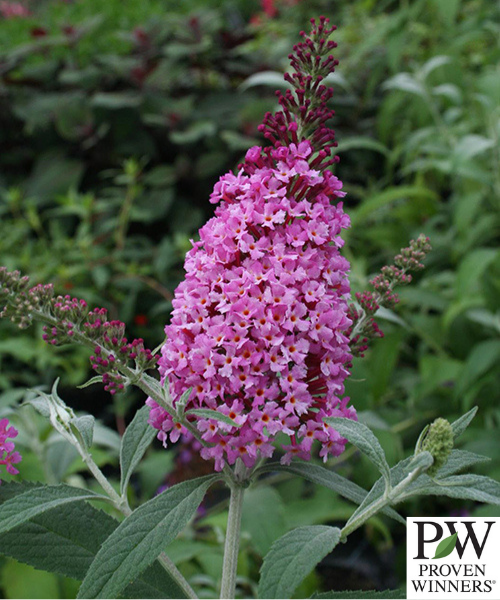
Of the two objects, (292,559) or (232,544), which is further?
(232,544)

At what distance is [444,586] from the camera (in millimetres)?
804

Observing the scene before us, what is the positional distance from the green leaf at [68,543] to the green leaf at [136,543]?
135 millimetres

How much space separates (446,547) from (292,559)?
0.25 m

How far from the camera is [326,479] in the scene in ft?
2.48

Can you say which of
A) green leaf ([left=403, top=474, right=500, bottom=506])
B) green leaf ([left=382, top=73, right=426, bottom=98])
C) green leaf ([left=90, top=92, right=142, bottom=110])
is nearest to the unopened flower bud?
green leaf ([left=403, top=474, right=500, bottom=506])

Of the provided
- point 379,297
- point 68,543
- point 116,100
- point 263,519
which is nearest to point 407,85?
point 116,100

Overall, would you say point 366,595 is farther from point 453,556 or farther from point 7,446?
point 7,446

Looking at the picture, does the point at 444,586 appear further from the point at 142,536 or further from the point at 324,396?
the point at 142,536

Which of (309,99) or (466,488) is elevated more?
(309,99)

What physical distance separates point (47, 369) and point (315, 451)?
118cm

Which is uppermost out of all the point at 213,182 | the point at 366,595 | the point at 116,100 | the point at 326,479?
the point at 116,100

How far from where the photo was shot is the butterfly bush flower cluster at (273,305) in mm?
708

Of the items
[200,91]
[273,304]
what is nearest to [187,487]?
[273,304]

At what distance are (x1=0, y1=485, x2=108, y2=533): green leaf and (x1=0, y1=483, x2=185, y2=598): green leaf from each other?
0.07 metres
